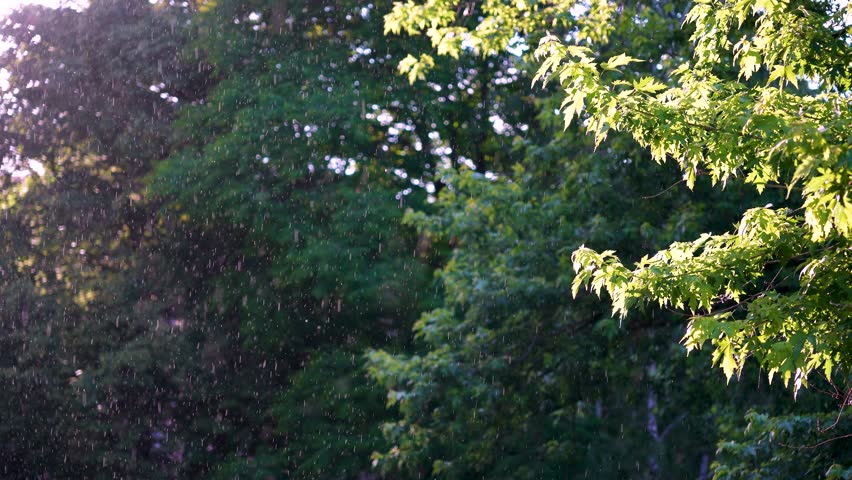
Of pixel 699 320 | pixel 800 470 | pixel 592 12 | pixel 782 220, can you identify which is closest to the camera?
pixel 699 320

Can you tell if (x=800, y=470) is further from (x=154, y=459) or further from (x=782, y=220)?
(x=154, y=459)

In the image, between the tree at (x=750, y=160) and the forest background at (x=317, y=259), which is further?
the forest background at (x=317, y=259)

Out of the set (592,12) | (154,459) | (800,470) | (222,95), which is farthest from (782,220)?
(154,459)

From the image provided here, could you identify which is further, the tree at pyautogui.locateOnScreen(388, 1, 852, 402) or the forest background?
the forest background

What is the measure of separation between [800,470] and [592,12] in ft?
15.5

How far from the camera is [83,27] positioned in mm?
18594

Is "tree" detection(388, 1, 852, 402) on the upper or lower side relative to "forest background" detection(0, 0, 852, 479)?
upper

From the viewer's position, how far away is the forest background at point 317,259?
12898 mm

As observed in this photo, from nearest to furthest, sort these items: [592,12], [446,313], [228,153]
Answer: [592,12]
[446,313]
[228,153]

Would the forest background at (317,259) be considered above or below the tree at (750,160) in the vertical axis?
below

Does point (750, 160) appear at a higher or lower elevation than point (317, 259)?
higher

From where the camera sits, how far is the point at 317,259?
55.1 ft

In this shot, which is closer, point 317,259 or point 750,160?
point 750,160

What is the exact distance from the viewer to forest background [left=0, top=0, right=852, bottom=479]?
1290 cm
